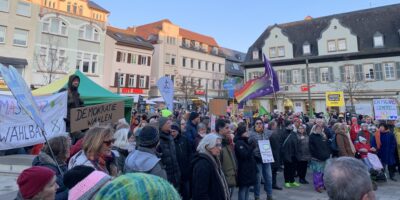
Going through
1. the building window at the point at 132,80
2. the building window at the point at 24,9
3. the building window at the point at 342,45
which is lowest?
the building window at the point at 132,80

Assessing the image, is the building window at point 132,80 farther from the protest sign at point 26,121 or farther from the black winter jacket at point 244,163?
the black winter jacket at point 244,163

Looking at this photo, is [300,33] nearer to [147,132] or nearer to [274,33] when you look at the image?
[274,33]

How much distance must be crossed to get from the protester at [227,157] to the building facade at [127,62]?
102ft

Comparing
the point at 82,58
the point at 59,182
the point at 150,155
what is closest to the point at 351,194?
the point at 150,155

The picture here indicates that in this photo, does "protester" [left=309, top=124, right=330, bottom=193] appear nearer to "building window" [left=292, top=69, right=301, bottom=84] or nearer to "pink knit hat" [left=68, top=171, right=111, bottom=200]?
"pink knit hat" [left=68, top=171, right=111, bottom=200]

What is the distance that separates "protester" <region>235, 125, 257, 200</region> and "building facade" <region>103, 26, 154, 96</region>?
31.2 meters

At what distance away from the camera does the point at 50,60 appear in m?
30.8

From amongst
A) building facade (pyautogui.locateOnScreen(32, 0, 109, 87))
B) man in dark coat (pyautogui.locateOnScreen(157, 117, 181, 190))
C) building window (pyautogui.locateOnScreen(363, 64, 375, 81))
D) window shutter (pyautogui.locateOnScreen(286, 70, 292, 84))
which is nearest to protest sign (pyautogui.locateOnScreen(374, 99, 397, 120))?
man in dark coat (pyautogui.locateOnScreen(157, 117, 181, 190))

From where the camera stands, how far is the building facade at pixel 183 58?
1721 inches

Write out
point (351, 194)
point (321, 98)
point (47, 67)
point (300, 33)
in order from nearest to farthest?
1. point (351, 194)
2. point (47, 67)
3. point (321, 98)
4. point (300, 33)

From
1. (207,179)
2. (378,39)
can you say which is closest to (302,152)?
(207,179)

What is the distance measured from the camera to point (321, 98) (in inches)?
1431

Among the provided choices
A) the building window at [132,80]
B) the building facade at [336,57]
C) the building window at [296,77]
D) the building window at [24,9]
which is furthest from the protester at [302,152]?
the building window at [132,80]

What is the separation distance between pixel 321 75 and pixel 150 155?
36.8m
